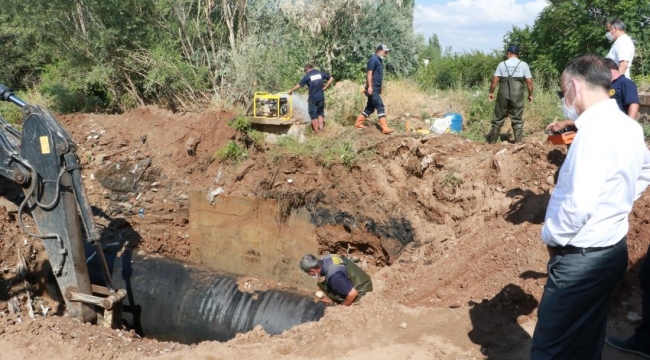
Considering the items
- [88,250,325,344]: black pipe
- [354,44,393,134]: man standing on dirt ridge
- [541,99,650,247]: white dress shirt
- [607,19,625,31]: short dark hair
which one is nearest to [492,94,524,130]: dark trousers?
[354,44,393,134]: man standing on dirt ridge

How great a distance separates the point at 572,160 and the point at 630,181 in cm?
34

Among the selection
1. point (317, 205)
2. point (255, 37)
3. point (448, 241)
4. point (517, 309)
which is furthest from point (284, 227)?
point (255, 37)

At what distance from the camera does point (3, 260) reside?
7.54 metres

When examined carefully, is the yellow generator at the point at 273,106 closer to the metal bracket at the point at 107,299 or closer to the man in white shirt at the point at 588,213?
the metal bracket at the point at 107,299

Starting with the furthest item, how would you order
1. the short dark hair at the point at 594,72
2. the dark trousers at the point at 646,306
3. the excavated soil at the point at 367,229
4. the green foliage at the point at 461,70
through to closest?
1. the green foliage at the point at 461,70
2. the excavated soil at the point at 367,229
3. the dark trousers at the point at 646,306
4. the short dark hair at the point at 594,72

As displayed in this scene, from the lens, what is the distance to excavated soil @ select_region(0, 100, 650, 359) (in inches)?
187

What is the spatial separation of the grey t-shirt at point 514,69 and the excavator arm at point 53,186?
6612mm

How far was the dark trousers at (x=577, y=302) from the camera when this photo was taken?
2.83m

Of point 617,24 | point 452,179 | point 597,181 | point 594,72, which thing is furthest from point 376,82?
point 597,181

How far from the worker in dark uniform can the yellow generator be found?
4892 mm

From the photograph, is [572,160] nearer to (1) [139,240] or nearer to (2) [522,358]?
(2) [522,358]

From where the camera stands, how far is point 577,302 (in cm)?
288

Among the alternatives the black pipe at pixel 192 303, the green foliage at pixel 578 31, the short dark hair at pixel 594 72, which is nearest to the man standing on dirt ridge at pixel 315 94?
the black pipe at pixel 192 303

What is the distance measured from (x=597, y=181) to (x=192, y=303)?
18.0 ft
